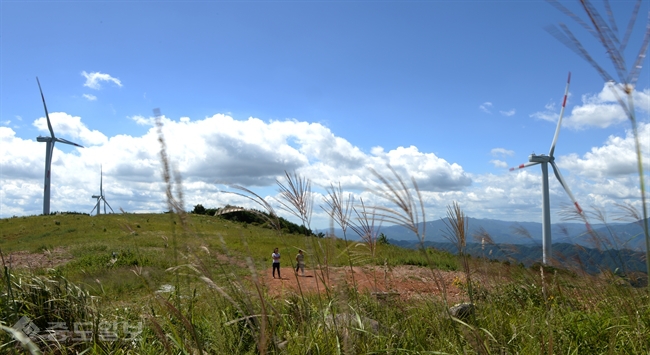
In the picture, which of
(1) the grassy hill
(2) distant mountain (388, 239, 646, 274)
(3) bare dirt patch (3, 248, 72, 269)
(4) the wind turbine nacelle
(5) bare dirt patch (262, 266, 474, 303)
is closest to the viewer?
(5) bare dirt patch (262, 266, 474, 303)

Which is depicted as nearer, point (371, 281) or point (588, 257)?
point (371, 281)

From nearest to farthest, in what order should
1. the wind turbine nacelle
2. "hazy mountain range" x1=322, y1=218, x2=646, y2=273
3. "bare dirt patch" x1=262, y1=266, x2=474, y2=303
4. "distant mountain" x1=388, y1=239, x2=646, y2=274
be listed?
"bare dirt patch" x1=262, y1=266, x2=474, y2=303, "hazy mountain range" x1=322, y1=218, x2=646, y2=273, "distant mountain" x1=388, y1=239, x2=646, y2=274, the wind turbine nacelle

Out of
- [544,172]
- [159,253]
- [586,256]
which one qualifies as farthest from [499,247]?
[544,172]

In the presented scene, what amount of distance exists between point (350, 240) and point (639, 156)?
1813 mm

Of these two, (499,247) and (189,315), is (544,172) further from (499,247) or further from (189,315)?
(189,315)

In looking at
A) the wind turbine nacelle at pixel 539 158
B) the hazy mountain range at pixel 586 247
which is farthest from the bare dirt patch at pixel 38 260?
the wind turbine nacelle at pixel 539 158

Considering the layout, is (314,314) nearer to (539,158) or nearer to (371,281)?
(371,281)

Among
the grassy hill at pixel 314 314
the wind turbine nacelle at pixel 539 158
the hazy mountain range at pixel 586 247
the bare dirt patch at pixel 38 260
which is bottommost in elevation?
the bare dirt patch at pixel 38 260

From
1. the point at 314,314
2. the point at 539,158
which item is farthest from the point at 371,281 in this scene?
the point at 539,158

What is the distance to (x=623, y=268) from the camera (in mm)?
4488

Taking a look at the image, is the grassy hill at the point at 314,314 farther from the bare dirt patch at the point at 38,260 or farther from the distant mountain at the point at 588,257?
the bare dirt patch at the point at 38,260

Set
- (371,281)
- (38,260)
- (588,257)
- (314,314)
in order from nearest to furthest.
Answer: (371,281), (314,314), (588,257), (38,260)

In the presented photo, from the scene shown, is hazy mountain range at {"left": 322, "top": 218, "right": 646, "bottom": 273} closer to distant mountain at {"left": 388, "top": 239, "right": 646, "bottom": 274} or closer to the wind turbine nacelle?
distant mountain at {"left": 388, "top": 239, "right": 646, "bottom": 274}

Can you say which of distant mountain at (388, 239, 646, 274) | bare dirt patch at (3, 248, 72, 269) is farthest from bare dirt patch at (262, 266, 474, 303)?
bare dirt patch at (3, 248, 72, 269)
